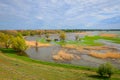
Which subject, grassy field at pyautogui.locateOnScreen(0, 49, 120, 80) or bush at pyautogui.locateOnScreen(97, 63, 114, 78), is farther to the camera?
bush at pyautogui.locateOnScreen(97, 63, 114, 78)

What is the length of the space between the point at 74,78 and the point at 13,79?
11.2 m

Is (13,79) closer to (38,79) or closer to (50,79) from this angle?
(38,79)

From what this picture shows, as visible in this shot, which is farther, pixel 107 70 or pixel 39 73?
pixel 107 70

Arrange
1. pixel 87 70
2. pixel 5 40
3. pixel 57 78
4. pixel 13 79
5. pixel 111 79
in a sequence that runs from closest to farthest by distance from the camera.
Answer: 1. pixel 13 79
2. pixel 57 78
3. pixel 111 79
4. pixel 87 70
5. pixel 5 40

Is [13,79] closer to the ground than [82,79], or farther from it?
farther from it

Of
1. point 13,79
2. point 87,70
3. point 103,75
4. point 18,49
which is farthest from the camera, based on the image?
point 18,49

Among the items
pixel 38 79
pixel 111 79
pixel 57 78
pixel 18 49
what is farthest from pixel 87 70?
pixel 18 49

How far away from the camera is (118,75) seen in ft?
125

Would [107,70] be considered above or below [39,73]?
below

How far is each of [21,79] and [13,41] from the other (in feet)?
161

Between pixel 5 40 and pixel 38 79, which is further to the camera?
pixel 5 40

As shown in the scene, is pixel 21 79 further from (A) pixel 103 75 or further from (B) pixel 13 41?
(B) pixel 13 41

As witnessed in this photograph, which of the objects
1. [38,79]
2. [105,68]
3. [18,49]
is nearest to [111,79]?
[105,68]

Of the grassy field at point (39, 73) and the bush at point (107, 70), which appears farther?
the bush at point (107, 70)
